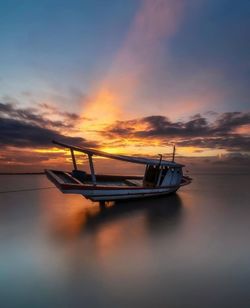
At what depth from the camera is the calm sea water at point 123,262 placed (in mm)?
6199

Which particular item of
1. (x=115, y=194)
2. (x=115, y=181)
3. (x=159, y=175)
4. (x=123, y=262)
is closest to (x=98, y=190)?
(x=115, y=194)

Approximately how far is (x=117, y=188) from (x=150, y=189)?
14.3 feet

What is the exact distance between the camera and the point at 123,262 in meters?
8.78

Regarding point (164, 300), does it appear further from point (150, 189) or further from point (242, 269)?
point (150, 189)

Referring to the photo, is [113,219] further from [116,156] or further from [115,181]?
[115,181]

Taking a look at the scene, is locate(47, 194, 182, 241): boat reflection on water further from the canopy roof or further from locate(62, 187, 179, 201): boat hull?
the canopy roof

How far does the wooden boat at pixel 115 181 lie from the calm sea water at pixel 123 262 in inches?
81.2

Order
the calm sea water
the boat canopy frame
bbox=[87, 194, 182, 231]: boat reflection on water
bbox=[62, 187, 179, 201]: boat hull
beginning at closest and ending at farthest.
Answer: the calm sea water
bbox=[87, 194, 182, 231]: boat reflection on water
bbox=[62, 187, 179, 201]: boat hull
the boat canopy frame

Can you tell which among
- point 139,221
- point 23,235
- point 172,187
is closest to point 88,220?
point 139,221

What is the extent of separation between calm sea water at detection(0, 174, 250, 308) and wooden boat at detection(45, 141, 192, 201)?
2.06m

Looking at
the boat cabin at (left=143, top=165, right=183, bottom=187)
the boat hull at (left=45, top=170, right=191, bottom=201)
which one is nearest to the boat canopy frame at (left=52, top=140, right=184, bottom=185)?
the boat cabin at (left=143, top=165, right=183, bottom=187)

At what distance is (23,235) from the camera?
12367 millimetres

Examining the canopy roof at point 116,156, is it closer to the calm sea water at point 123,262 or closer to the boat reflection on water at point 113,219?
the boat reflection on water at point 113,219

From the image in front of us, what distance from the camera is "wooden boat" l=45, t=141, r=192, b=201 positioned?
55.6 feet
